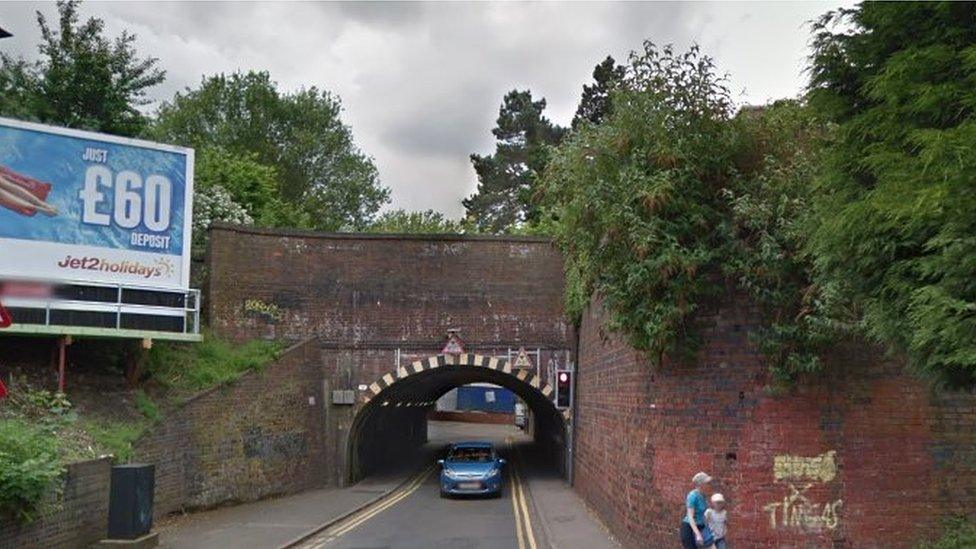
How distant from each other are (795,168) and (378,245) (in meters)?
16.2

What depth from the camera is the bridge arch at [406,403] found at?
2530cm

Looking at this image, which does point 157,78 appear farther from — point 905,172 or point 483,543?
→ point 905,172

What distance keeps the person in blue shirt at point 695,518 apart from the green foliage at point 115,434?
9.74m

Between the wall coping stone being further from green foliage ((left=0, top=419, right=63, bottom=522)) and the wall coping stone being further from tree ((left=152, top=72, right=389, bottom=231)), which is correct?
tree ((left=152, top=72, right=389, bottom=231))

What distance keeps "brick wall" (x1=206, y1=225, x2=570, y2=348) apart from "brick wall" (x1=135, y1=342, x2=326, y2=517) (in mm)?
1370

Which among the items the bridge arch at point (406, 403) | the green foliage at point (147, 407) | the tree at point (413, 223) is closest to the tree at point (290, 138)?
the tree at point (413, 223)

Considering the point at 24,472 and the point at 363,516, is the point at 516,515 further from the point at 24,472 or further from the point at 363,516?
the point at 24,472

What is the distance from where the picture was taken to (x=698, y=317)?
11.4 metres

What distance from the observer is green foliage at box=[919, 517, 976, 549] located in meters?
9.67

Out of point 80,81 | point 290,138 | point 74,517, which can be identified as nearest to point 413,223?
point 290,138

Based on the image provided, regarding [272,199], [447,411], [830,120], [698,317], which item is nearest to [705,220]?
[698,317]

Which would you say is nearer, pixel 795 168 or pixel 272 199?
pixel 795 168

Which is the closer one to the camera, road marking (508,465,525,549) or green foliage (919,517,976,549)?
green foliage (919,517,976,549)

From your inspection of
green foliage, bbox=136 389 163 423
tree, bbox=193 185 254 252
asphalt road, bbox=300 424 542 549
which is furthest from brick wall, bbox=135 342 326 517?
tree, bbox=193 185 254 252
